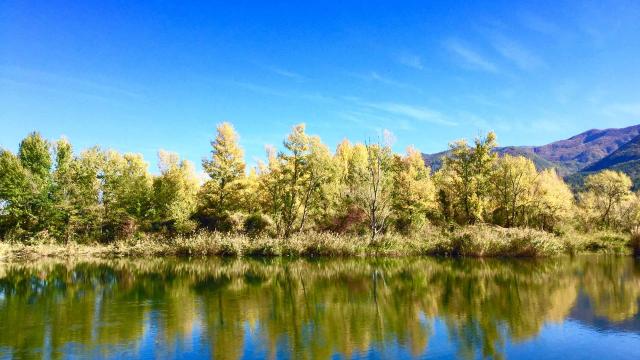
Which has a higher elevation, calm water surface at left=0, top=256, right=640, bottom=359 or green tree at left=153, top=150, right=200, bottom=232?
green tree at left=153, top=150, right=200, bottom=232

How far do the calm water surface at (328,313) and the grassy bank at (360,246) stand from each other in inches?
219

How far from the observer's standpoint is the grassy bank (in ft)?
113

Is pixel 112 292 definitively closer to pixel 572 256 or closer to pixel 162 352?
pixel 162 352

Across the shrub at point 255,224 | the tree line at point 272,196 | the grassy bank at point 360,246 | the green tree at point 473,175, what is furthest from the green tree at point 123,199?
the green tree at point 473,175

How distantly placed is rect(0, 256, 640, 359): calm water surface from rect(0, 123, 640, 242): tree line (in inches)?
636

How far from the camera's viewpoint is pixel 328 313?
16.1 m

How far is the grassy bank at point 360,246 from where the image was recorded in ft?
113

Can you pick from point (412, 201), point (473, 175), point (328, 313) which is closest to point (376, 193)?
point (412, 201)

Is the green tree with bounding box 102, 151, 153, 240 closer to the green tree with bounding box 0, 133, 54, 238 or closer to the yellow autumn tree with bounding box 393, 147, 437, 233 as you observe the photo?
the green tree with bounding box 0, 133, 54, 238

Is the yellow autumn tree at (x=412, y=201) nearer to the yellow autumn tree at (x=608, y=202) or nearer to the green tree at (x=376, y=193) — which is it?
the green tree at (x=376, y=193)

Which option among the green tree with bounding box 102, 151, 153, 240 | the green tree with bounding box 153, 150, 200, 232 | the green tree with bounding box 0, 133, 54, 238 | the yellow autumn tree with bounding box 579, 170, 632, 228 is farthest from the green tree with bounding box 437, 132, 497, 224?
the green tree with bounding box 0, 133, 54, 238

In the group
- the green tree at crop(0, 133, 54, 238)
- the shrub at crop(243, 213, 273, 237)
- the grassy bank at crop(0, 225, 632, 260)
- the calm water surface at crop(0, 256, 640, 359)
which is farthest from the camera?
the green tree at crop(0, 133, 54, 238)

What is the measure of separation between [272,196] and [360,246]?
13.2m

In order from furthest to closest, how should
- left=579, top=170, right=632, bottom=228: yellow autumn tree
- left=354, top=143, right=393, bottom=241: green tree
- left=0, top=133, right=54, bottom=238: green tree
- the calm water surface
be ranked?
1. left=579, top=170, right=632, bottom=228: yellow autumn tree
2. left=0, top=133, right=54, bottom=238: green tree
3. left=354, top=143, right=393, bottom=241: green tree
4. the calm water surface
